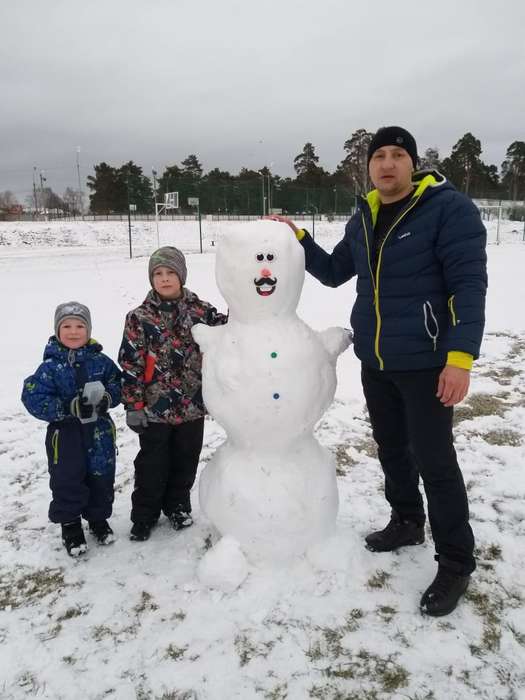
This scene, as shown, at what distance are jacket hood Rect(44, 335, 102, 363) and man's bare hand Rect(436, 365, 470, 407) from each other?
1783 millimetres

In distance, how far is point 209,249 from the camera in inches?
960

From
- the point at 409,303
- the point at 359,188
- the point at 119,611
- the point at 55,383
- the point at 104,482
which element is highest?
the point at 359,188

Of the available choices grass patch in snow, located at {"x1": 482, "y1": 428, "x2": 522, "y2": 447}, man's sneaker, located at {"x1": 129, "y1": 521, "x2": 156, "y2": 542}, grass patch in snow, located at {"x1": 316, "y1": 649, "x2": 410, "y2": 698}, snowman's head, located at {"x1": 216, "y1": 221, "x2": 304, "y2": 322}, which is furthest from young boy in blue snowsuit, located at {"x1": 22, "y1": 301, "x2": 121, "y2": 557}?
grass patch in snow, located at {"x1": 482, "y1": 428, "x2": 522, "y2": 447}

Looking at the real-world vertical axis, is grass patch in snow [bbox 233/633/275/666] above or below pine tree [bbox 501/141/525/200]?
below

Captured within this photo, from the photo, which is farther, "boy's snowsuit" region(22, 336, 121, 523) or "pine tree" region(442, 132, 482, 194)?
"pine tree" region(442, 132, 482, 194)

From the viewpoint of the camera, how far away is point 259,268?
93.7 inches

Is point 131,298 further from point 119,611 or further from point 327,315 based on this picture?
point 119,611

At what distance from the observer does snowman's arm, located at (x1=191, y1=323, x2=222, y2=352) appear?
8.50 ft

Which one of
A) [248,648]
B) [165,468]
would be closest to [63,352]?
[165,468]

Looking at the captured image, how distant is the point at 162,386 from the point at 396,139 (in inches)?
65.5

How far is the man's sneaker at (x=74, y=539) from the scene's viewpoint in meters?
2.78

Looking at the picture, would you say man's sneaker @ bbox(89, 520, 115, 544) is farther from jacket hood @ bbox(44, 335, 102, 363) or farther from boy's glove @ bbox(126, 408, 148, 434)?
jacket hood @ bbox(44, 335, 102, 363)

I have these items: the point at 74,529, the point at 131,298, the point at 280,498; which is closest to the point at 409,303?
the point at 280,498

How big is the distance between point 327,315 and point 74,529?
604 centimetres
